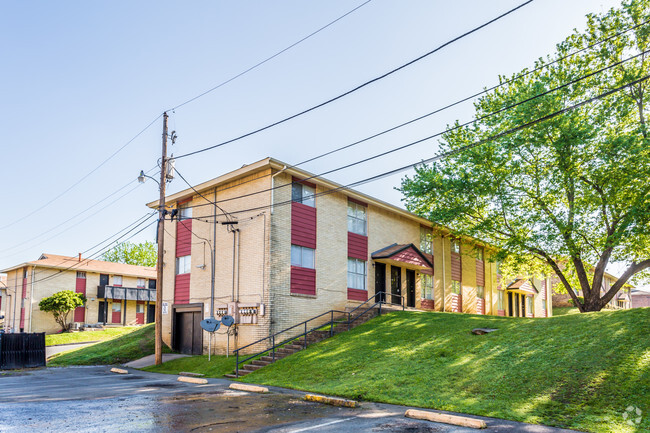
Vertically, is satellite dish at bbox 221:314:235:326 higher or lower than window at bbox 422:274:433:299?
lower

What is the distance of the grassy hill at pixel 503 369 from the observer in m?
9.88

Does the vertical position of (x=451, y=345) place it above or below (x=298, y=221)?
below

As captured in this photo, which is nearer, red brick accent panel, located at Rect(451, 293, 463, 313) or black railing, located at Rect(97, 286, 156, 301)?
red brick accent panel, located at Rect(451, 293, 463, 313)

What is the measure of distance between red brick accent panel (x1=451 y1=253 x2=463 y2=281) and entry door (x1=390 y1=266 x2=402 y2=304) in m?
6.20

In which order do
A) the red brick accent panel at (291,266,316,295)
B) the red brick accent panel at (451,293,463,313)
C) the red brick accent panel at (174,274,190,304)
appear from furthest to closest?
1. the red brick accent panel at (451,293,463,313)
2. the red brick accent panel at (174,274,190,304)
3. the red brick accent panel at (291,266,316,295)

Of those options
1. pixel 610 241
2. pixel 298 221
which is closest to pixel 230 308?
pixel 298 221

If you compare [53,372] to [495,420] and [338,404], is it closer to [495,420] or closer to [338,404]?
[338,404]

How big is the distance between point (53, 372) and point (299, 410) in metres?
15.0

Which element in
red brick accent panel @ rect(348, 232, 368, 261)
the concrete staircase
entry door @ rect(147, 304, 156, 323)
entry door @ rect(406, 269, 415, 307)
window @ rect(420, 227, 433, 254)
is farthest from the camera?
entry door @ rect(147, 304, 156, 323)

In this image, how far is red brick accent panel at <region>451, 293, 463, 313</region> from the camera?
31984 mm

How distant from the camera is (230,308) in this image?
21.0 metres

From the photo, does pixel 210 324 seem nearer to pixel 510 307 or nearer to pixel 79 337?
pixel 79 337

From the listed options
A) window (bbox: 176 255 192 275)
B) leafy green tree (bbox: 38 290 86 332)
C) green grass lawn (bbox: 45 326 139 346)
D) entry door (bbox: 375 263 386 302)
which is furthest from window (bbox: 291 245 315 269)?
leafy green tree (bbox: 38 290 86 332)

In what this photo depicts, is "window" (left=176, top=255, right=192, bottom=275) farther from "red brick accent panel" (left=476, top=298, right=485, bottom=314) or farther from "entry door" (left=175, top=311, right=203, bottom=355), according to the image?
"red brick accent panel" (left=476, top=298, right=485, bottom=314)
